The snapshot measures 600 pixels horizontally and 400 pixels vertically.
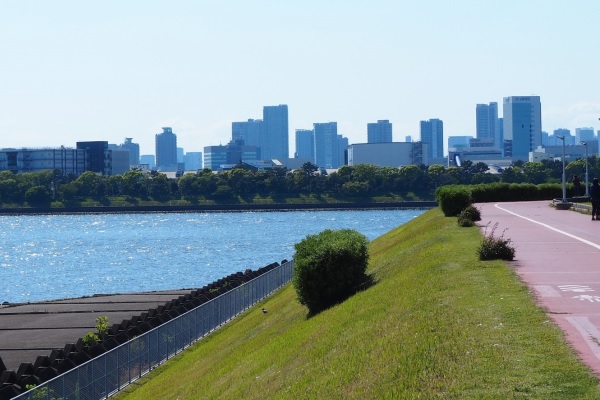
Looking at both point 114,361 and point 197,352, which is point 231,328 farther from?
point 114,361

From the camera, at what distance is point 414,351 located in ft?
47.6

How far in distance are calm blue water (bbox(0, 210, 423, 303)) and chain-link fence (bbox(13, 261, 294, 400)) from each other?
1493 inches

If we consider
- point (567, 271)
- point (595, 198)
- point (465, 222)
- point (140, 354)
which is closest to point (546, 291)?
point (567, 271)

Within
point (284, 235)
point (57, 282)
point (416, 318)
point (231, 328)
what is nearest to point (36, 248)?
point (284, 235)

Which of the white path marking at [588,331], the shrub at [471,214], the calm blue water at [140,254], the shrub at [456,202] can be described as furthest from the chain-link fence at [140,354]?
the calm blue water at [140,254]

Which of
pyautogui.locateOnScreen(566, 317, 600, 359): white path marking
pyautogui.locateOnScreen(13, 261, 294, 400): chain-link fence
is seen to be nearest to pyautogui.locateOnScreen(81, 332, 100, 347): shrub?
pyautogui.locateOnScreen(13, 261, 294, 400): chain-link fence

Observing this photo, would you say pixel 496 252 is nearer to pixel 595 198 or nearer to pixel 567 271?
pixel 567 271

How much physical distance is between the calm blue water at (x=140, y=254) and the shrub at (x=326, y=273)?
168ft

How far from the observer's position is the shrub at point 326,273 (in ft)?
84.1

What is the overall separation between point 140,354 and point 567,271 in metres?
11.8

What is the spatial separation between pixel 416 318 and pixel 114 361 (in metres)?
10.6

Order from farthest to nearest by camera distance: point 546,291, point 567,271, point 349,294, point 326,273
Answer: point 349,294 → point 326,273 → point 567,271 → point 546,291

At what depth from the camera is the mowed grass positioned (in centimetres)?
1259

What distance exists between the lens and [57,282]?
298 ft
